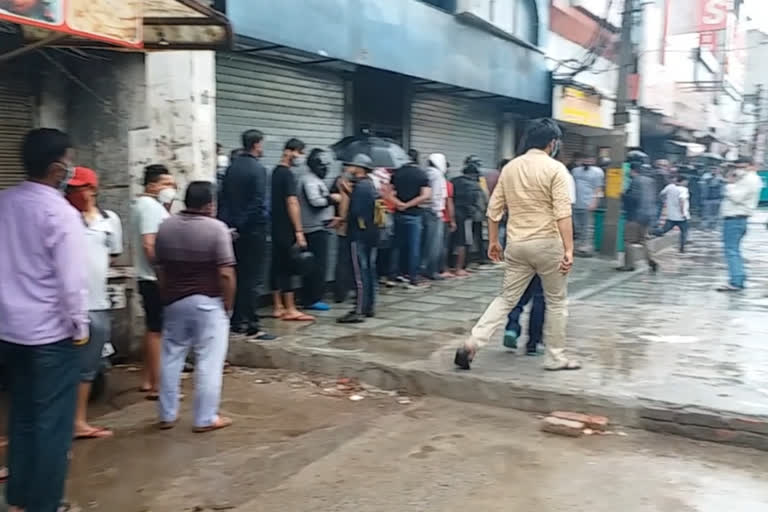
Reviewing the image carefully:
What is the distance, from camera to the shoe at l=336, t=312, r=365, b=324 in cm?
740

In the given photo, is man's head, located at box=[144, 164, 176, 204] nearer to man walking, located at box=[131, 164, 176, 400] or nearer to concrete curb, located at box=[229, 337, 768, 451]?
man walking, located at box=[131, 164, 176, 400]

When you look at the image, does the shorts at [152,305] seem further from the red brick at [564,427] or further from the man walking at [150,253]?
the red brick at [564,427]

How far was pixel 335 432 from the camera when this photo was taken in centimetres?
484

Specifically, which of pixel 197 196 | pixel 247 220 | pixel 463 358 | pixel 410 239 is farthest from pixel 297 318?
pixel 197 196

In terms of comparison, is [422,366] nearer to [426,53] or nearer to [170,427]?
[170,427]

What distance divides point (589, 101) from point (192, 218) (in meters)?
13.4

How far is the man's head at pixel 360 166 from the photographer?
7.38 m

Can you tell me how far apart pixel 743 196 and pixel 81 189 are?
26.2 feet

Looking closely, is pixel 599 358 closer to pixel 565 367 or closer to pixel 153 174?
pixel 565 367

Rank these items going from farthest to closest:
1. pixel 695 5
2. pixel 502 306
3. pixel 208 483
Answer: pixel 695 5
pixel 502 306
pixel 208 483

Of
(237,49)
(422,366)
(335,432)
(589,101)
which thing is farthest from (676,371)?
(589,101)

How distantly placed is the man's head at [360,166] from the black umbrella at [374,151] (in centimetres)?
34

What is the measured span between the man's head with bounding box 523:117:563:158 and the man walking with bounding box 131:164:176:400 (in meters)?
2.65

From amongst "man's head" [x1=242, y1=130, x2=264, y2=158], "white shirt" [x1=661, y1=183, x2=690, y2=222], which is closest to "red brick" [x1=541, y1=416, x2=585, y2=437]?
"man's head" [x1=242, y1=130, x2=264, y2=158]
